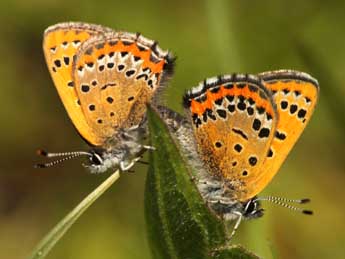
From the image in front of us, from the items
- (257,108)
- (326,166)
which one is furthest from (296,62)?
(257,108)

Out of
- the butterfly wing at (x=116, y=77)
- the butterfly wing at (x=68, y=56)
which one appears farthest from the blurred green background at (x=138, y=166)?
the butterfly wing at (x=68, y=56)

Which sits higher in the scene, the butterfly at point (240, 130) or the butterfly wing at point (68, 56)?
the butterfly wing at point (68, 56)

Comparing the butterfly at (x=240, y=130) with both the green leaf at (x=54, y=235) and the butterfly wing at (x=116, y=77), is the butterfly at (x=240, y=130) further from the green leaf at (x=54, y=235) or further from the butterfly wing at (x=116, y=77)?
the green leaf at (x=54, y=235)

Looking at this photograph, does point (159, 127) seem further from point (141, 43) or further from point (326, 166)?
point (326, 166)

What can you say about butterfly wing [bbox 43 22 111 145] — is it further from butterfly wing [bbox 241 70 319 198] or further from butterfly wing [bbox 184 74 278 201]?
butterfly wing [bbox 241 70 319 198]

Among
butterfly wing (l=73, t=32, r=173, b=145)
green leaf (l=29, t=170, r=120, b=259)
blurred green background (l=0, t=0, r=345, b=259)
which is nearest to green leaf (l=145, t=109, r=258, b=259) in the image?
green leaf (l=29, t=170, r=120, b=259)

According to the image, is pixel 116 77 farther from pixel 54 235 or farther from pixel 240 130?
pixel 54 235

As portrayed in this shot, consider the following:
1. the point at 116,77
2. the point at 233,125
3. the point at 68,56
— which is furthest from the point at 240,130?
the point at 68,56
